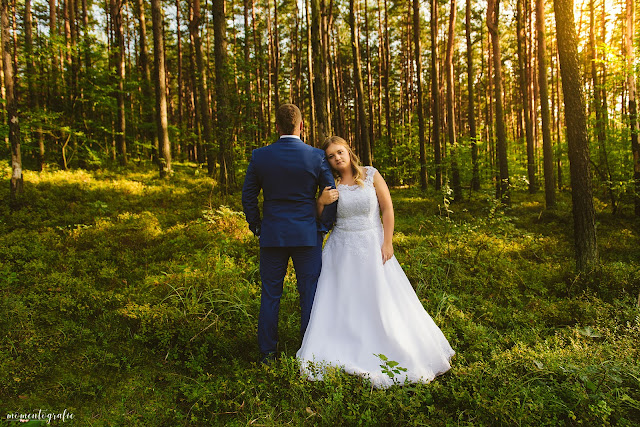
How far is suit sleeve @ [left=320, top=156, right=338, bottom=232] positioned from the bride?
0.07 meters

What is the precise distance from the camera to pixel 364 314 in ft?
12.4

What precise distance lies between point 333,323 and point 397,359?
75 centimetres

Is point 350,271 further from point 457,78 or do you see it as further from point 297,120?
point 457,78

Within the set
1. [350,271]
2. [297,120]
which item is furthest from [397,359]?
[297,120]

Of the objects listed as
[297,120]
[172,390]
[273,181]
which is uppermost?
[297,120]

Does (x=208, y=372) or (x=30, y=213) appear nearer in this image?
(x=208, y=372)

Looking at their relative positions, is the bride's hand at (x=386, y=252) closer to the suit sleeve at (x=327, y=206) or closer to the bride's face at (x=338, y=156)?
the suit sleeve at (x=327, y=206)

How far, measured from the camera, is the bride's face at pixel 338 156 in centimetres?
404

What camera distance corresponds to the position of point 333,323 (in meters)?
3.80

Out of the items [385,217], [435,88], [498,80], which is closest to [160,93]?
[435,88]

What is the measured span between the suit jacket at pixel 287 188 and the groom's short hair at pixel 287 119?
10 cm

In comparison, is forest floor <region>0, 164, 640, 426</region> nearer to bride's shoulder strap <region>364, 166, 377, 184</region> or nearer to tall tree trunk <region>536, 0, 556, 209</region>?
bride's shoulder strap <region>364, 166, 377, 184</region>

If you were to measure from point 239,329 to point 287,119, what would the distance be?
111 inches

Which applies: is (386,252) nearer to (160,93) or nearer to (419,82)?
(160,93)
